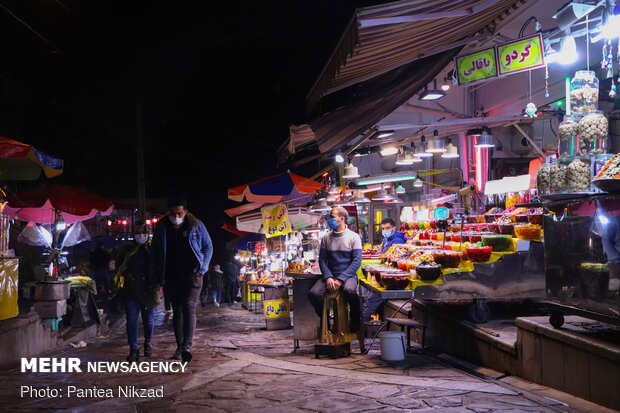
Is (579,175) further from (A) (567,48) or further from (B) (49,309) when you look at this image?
(B) (49,309)

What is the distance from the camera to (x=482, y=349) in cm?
781

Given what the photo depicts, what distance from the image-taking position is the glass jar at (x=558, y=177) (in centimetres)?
572

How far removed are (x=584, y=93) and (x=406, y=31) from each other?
204 cm

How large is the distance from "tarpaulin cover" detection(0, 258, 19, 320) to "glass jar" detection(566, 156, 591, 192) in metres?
8.11

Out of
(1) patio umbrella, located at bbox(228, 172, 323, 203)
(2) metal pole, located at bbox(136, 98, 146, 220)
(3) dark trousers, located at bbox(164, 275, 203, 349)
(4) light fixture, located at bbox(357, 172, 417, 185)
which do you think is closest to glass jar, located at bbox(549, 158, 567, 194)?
(3) dark trousers, located at bbox(164, 275, 203, 349)

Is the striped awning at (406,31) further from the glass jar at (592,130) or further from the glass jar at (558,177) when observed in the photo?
the glass jar at (558,177)

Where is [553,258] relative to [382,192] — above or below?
below

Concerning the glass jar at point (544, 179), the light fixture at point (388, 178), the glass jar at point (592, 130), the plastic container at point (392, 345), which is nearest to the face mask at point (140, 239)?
the plastic container at point (392, 345)

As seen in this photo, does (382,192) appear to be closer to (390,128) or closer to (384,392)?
(390,128)

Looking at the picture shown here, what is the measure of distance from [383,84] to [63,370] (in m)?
6.43

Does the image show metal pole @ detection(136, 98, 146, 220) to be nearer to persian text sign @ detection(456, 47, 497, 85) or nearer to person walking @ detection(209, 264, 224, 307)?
person walking @ detection(209, 264, 224, 307)

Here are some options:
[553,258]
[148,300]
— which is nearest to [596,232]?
[553,258]

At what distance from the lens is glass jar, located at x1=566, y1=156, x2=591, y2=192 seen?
556 centimetres

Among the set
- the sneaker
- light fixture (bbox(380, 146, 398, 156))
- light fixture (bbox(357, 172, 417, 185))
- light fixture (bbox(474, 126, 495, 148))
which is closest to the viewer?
the sneaker
